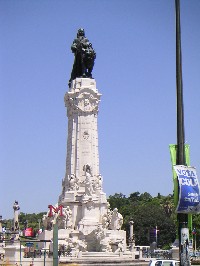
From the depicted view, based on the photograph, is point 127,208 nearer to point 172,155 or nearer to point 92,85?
point 92,85

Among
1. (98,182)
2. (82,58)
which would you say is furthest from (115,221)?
(82,58)

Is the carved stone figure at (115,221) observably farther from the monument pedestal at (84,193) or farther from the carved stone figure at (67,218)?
the carved stone figure at (67,218)

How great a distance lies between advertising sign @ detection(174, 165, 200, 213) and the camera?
13641 millimetres

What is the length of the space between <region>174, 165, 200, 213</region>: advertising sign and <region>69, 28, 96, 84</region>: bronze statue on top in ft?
145

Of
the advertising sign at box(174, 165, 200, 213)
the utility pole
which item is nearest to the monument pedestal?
the utility pole

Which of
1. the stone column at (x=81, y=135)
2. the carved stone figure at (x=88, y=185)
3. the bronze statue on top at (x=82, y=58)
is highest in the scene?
the bronze statue on top at (x=82, y=58)

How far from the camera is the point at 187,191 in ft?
45.0

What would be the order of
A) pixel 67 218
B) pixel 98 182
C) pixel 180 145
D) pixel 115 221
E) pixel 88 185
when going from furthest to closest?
1. pixel 98 182
2. pixel 88 185
3. pixel 115 221
4. pixel 67 218
5. pixel 180 145

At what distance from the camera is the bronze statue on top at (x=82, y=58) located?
190ft

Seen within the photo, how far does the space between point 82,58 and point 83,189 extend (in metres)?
13.8

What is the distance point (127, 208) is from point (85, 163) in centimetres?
4828

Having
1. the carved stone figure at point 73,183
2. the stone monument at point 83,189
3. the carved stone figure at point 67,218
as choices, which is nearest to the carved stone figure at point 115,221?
the stone monument at point 83,189

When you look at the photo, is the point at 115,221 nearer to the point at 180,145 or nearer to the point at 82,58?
the point at 82,58

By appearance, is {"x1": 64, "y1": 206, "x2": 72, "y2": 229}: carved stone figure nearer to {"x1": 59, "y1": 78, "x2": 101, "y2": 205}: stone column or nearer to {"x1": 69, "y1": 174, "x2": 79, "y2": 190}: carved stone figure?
{"x1": 59, "y1": 78, "x2": 101, "y2": 205}: stone column
